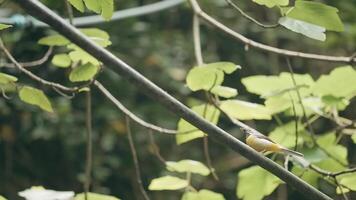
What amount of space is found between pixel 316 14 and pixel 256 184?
0.24 meters

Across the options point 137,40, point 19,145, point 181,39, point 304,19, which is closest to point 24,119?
point 19,145

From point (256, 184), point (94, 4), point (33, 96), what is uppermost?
point (94, 4)

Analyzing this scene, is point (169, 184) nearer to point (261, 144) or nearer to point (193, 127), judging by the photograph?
point (193, 127)

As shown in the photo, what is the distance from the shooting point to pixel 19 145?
168 centimetres

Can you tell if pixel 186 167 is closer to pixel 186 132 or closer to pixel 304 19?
pixel 186 132

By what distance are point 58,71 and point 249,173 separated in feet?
3.59

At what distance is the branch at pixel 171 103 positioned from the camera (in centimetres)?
37

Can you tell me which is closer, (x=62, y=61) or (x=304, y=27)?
(x=304, y=27)

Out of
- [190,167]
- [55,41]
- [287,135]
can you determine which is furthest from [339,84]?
[55,41]

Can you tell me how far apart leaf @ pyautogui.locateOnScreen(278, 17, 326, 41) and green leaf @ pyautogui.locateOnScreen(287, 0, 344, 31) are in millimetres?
12

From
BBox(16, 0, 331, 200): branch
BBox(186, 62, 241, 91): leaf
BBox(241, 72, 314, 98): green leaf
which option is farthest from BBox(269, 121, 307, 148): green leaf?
BBox(16, 0, 331, 200): branch

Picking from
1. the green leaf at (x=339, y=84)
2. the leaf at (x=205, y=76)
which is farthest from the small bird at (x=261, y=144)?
the green leaf at (x=339, y=84)

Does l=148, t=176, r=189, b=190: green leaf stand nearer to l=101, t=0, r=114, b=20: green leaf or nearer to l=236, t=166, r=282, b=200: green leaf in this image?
l=236, t=166, r=282, b=200: green leaf

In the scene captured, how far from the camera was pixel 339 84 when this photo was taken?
0.63 meters
